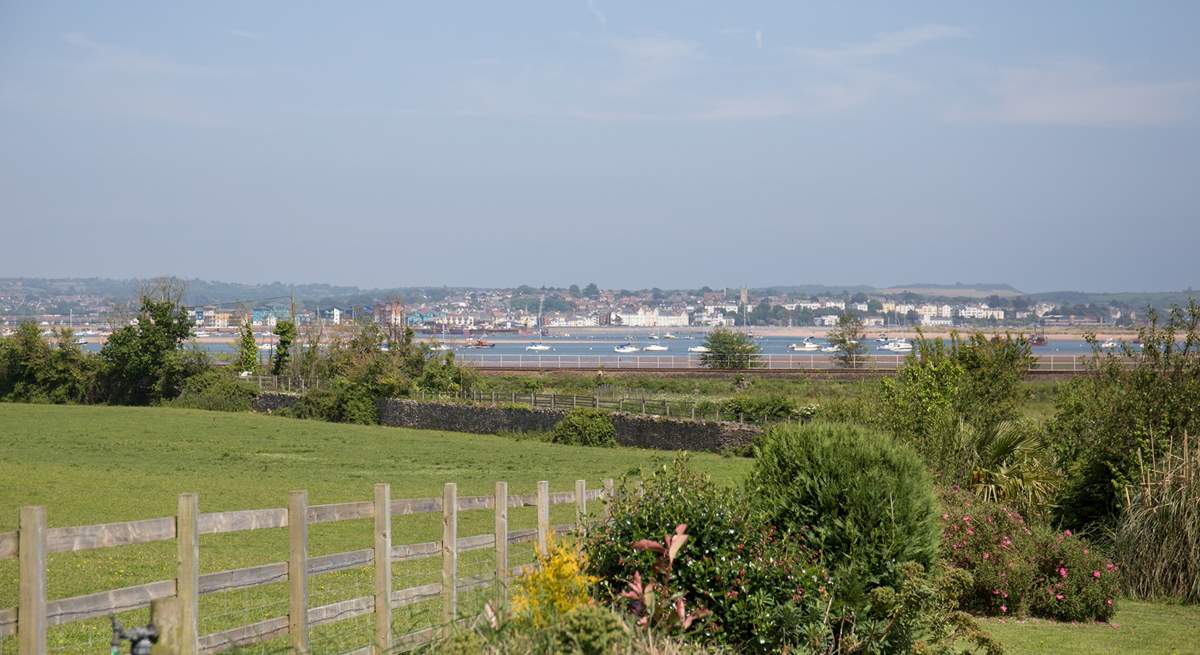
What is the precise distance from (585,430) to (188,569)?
42.7m

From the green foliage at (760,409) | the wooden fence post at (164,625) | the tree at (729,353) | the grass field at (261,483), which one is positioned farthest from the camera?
the tree at (729,353)

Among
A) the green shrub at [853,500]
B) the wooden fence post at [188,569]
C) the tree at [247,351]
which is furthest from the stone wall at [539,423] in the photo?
the wooden fence post at [188,569]

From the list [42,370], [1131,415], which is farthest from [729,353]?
[1131,415]

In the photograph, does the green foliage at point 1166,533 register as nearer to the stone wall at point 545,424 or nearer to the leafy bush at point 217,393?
the stone wall at point 545,424

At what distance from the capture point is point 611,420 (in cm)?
5141

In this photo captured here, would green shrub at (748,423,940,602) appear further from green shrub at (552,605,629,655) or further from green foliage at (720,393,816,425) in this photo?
green foliage at (720,393,816,425)

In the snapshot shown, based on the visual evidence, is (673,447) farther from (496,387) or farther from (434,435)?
(496,387)

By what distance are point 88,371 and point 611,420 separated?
118 feet

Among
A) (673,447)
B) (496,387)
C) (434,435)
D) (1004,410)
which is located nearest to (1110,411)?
(1004,410)

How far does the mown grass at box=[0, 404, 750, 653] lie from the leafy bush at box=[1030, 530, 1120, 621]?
5.24 metres

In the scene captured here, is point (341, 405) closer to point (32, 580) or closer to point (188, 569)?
point (188, 569)

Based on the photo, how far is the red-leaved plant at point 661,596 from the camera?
8508 millimetres

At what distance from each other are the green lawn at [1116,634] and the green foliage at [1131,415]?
324 centimetres

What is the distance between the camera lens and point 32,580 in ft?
21.4
